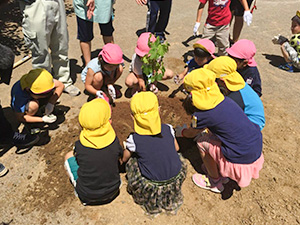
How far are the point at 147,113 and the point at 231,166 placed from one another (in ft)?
3.24

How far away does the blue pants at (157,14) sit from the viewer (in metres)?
5.10

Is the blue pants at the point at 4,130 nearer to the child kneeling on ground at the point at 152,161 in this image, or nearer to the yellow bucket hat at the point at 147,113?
the child kneeling on ground at the point at 152,161

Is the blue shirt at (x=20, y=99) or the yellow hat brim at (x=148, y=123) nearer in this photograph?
the yellow hat brim at (x=148, y=123)

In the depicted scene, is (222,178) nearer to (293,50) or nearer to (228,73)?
(228,73)

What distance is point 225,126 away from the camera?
2348mm

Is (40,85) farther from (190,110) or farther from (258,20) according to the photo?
(258,20)

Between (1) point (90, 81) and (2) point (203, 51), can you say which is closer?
(2) point (203, 51)

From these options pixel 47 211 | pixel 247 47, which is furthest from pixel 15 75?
A: pixel 247 47

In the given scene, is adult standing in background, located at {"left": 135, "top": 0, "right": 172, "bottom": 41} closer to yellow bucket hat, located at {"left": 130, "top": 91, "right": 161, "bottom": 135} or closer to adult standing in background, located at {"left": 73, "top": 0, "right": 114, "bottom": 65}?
adult standing in background, located at {"left": 73, "top": 0, "right": 114, "bottom": 65}

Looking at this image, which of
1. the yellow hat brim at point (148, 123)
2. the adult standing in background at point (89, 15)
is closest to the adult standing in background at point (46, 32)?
the adult standing in background at point (89, 15)

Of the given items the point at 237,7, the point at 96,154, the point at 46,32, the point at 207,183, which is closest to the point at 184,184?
the point at 207,183

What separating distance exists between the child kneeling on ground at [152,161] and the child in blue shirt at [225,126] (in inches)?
13.8

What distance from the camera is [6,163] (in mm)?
2941

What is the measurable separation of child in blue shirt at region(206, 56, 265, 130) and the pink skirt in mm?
470
